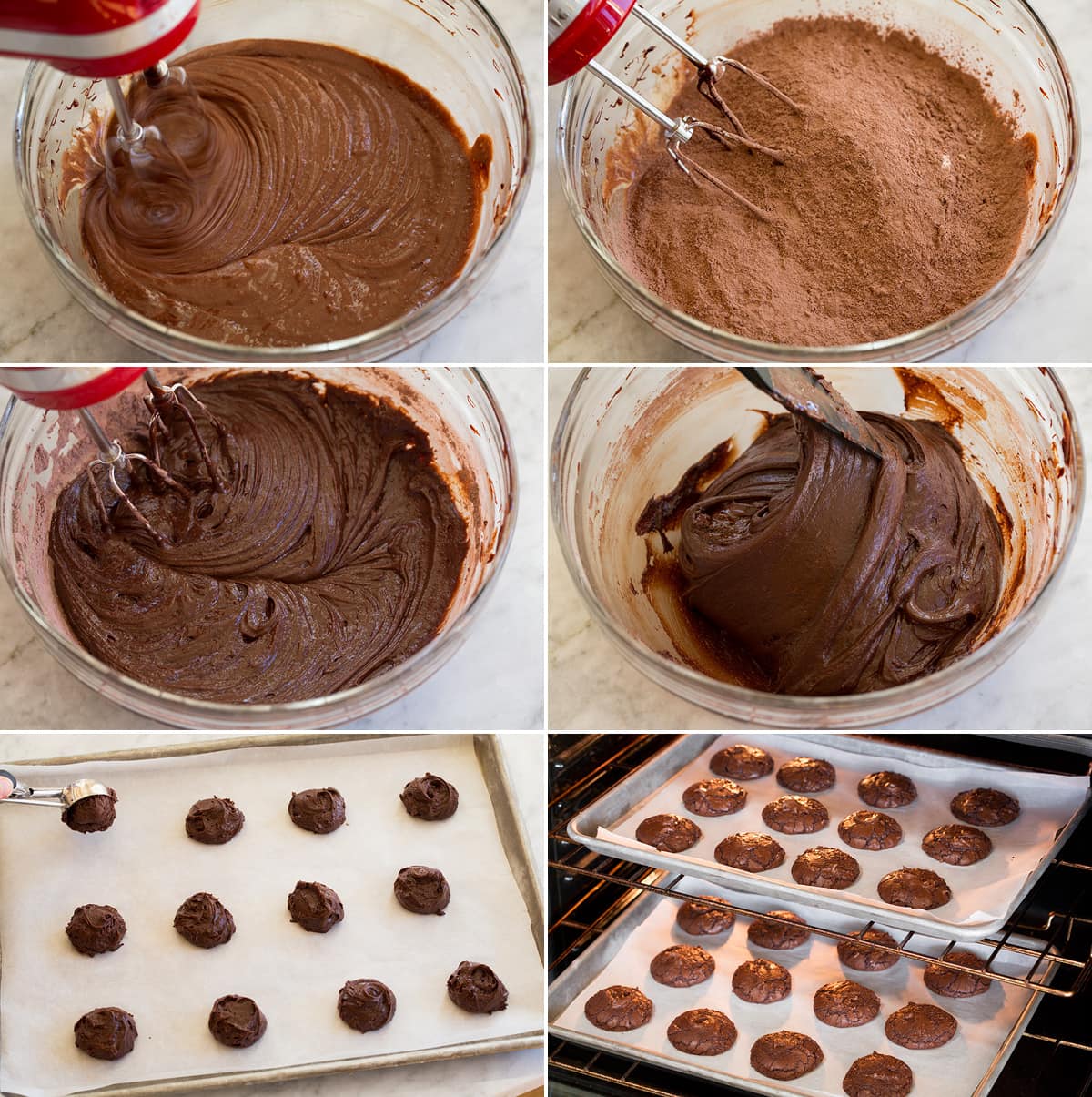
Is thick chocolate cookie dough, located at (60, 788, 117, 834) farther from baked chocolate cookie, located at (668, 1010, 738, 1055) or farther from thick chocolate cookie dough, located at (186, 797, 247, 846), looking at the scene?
baked chocolate cookie, located at (668, 1010, 738, 1055)

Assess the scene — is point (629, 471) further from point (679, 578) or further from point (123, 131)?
point (123, 131)

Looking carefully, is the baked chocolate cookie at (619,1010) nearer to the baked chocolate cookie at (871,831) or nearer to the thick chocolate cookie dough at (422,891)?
the thick chocolate cookie dough at (422,891)

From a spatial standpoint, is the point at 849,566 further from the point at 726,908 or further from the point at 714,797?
the point at 714,797

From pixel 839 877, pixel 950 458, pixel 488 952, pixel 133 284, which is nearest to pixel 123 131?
pixel 133 284

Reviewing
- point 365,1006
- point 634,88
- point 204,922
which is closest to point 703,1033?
point 365,1006

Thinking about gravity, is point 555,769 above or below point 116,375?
below
